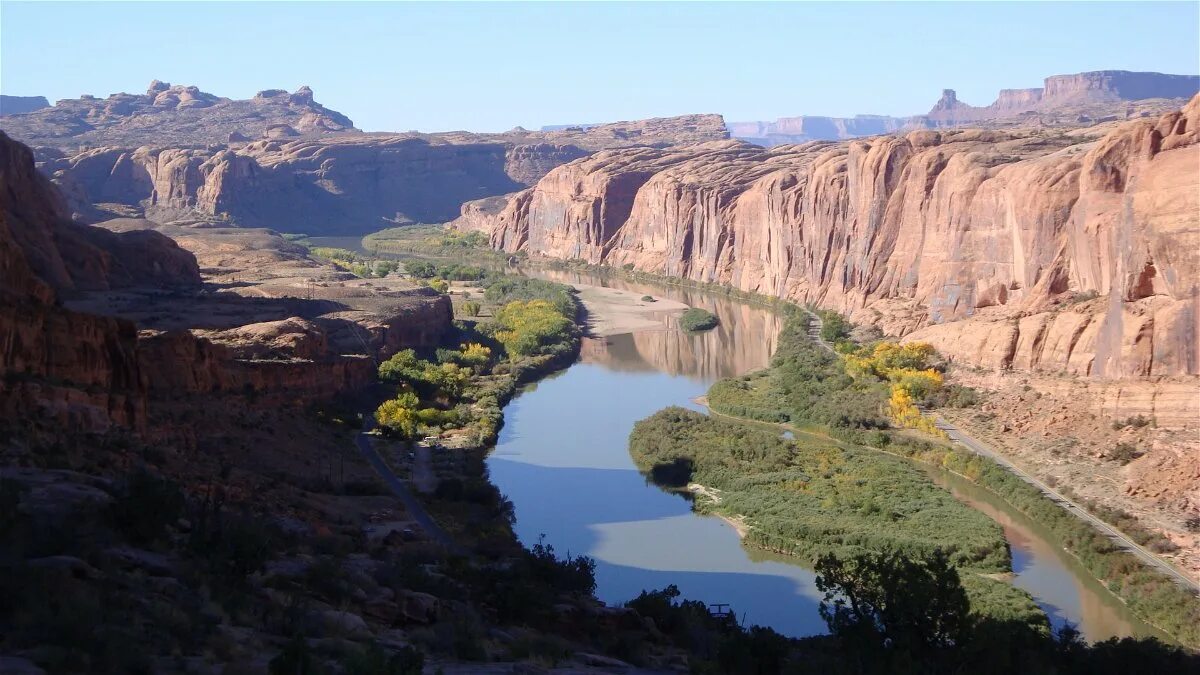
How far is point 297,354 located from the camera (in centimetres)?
4209

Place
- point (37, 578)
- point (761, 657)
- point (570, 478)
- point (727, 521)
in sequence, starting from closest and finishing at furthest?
point (37, 578), point (761, 657), point (727, 521), point (570, 478)

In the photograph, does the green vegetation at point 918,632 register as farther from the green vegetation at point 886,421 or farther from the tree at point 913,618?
the green vegetation at point 886,421

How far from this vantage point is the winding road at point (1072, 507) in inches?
1113

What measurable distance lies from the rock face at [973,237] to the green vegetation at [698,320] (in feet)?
20.7

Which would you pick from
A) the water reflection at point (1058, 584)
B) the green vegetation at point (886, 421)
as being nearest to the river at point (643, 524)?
the water reflection at point (1058, 584)

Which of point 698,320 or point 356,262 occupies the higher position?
point 356,262

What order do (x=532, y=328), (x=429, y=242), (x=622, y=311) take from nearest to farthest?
1. (x=532, y=328)
2. (x=622, y=311)
3. (x=429, y=242)

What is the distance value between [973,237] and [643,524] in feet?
96.7

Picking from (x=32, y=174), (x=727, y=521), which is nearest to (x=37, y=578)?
(x=727, y=521)

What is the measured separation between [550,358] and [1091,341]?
89.7 ft

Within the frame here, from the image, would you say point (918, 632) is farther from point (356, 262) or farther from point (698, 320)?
point (356, 262)

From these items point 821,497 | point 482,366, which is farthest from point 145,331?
point 482,366

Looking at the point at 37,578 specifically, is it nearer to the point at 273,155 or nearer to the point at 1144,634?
the point at 1144,634

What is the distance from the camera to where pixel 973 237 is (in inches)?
2263
